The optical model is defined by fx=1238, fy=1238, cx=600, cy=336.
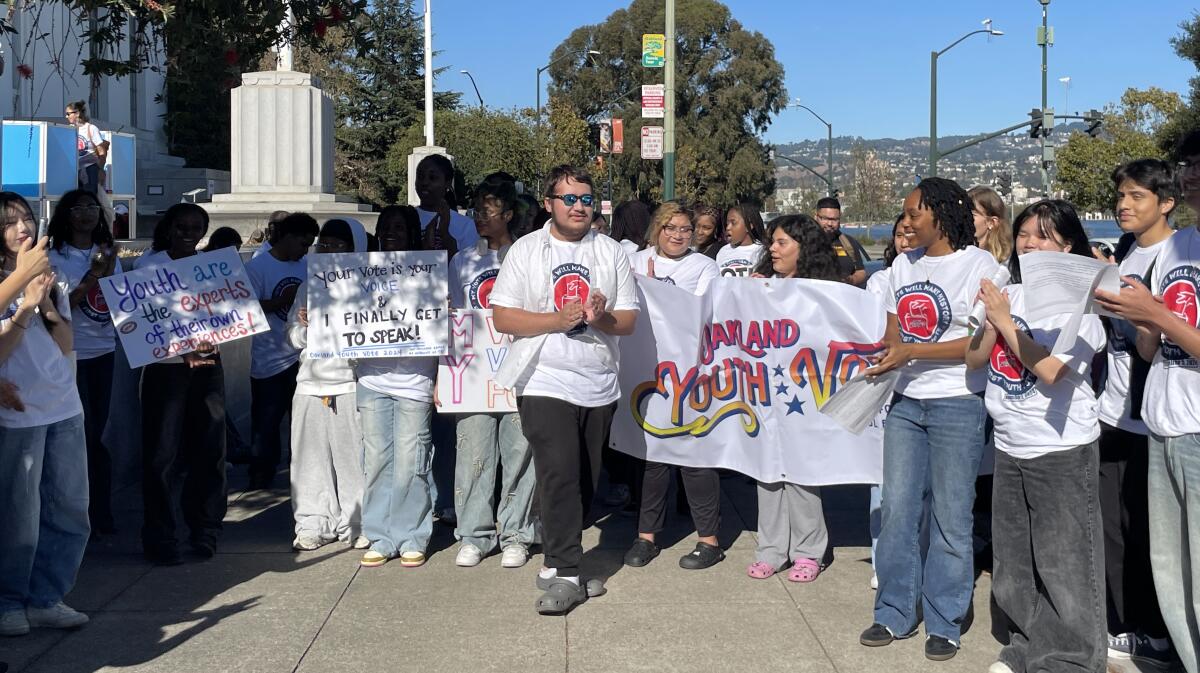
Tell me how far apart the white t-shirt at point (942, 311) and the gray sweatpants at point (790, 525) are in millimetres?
1394

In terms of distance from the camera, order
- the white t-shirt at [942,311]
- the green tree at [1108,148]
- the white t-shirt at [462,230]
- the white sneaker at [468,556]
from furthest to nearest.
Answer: the green tree at [1108,148]
the white t-shirt at [462,230]
the white sneaker at [468,556]
the white t-shirt at [942,311]

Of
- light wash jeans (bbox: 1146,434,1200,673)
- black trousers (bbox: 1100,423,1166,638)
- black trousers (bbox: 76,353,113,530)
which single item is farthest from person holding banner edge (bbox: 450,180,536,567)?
light wash jeans (bbox: 1146,434,1200,673)

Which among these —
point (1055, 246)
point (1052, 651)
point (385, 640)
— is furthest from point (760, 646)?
point (1055, 246)

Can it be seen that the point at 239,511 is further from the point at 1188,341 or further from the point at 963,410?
the point at 1188,341

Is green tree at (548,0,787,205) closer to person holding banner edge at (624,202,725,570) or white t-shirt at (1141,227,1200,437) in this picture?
person holding banner edge at (624,202,725,570)

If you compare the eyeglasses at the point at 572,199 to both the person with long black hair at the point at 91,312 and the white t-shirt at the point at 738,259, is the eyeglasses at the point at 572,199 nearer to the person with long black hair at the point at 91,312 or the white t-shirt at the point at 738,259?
the white t-shirt at the point at 738,259

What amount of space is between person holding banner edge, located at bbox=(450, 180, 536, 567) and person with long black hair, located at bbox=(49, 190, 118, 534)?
6.65ft

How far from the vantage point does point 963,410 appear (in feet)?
16.8

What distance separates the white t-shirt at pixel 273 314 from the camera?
7.94 meters

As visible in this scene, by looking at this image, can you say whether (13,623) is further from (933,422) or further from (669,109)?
(669,109)

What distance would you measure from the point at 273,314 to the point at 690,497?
3106 mm

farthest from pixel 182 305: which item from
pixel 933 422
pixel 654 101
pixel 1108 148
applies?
pixel 1108 148

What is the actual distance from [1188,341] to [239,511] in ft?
18.9

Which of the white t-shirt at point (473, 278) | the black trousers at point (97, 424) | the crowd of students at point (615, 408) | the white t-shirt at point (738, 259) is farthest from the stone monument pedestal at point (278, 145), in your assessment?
the white t-shirt at point (473, 278)
